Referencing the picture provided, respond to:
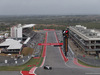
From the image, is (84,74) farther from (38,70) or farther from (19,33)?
(19,33)

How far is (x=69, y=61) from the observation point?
136 ft

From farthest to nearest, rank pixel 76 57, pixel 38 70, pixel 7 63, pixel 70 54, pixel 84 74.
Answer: pixel 70 54 → pixel 76 57 → pixel 7 63 → pixel 38 70 → pixel 84 74

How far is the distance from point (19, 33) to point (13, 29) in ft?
11.2

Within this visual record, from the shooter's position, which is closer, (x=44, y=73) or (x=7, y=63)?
(x=44, y=73)

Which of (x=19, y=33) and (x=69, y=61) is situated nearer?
(x=69, y=61)

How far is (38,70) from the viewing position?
1167 inches

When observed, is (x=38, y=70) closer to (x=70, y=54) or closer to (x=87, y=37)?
(x=70, y=54)

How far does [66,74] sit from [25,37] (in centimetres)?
4943

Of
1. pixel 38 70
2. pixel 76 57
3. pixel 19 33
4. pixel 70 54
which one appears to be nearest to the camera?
pixel 38 70

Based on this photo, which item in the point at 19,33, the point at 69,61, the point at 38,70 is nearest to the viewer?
the point at 38,70

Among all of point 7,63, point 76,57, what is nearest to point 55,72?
point 7,63

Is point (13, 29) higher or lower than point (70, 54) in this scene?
higher

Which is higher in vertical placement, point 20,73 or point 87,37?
point 87,37

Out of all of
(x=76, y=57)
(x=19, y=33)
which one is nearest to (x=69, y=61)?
(x=76, y=57)
